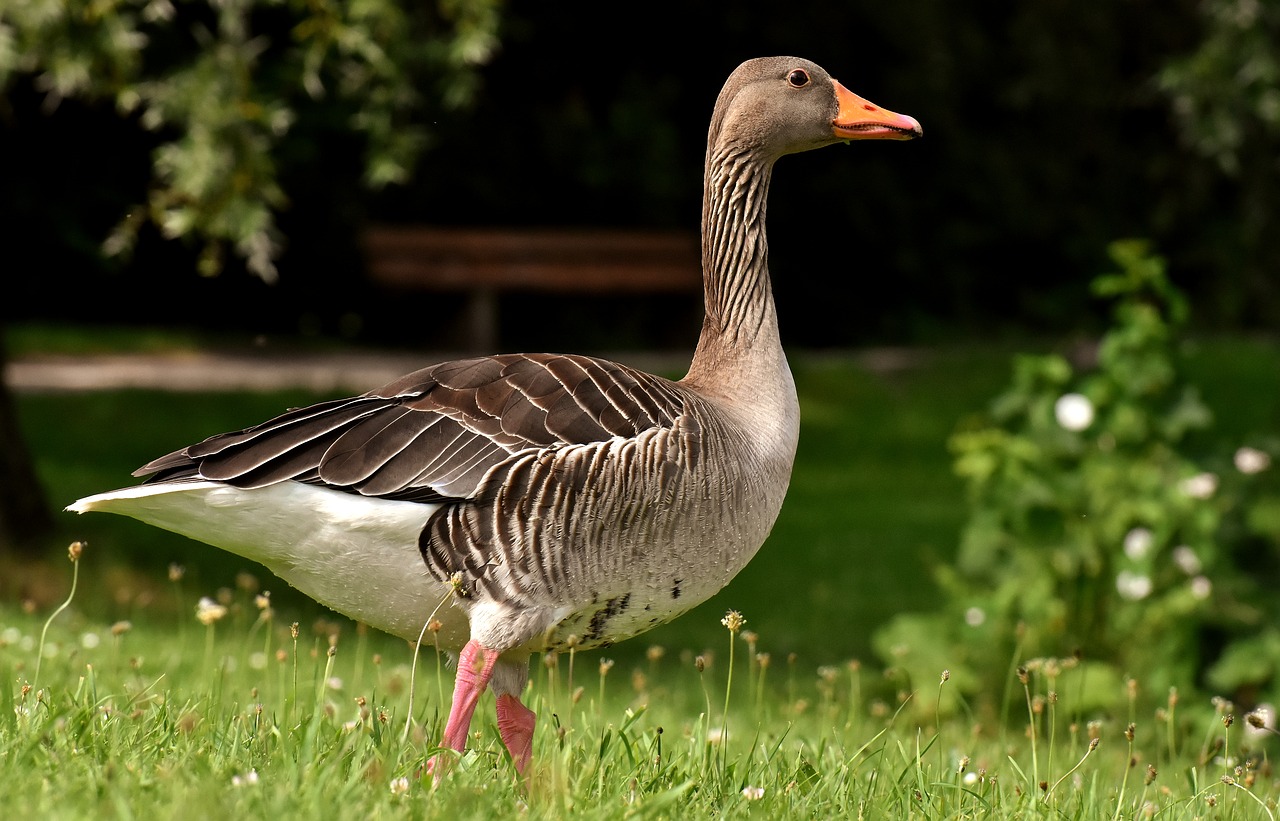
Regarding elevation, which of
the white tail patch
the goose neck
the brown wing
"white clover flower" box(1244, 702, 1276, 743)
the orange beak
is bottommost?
"white clover flower" box(1244, 702, 1276, 743)

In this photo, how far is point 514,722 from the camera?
4484 mm

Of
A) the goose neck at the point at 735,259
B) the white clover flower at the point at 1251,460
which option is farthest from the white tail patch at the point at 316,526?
the white clover flower at the point at 1251,460

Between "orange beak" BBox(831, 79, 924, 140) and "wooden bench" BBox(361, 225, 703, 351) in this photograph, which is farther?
"wooden bench" BBox(361, 225, 703, 351)

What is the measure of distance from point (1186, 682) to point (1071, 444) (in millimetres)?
1373

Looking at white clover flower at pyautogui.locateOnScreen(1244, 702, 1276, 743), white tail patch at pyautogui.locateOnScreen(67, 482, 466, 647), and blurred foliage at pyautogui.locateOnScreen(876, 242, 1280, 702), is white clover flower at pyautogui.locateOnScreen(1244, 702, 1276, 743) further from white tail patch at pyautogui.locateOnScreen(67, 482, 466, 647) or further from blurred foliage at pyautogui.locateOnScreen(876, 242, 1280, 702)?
white tail patch at pyautogui.locateOnScreen(67, 482, 466, 647)

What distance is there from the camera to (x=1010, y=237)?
27172 millimetres

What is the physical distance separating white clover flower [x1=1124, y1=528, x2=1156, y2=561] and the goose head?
3502 mm

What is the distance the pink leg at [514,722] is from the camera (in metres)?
4.44

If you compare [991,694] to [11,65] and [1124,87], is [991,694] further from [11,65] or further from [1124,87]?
[1124,87]

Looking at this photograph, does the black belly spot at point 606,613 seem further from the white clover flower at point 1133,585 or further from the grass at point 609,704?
the white clover flower at point 1133,585

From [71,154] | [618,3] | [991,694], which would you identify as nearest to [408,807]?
[991,694]

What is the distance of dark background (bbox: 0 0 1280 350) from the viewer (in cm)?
2198

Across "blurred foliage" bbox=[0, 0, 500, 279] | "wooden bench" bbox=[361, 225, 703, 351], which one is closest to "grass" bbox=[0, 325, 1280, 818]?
"blurred foliage" bbox=[0, 0, 500, 279]

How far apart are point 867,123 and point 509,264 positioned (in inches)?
607
